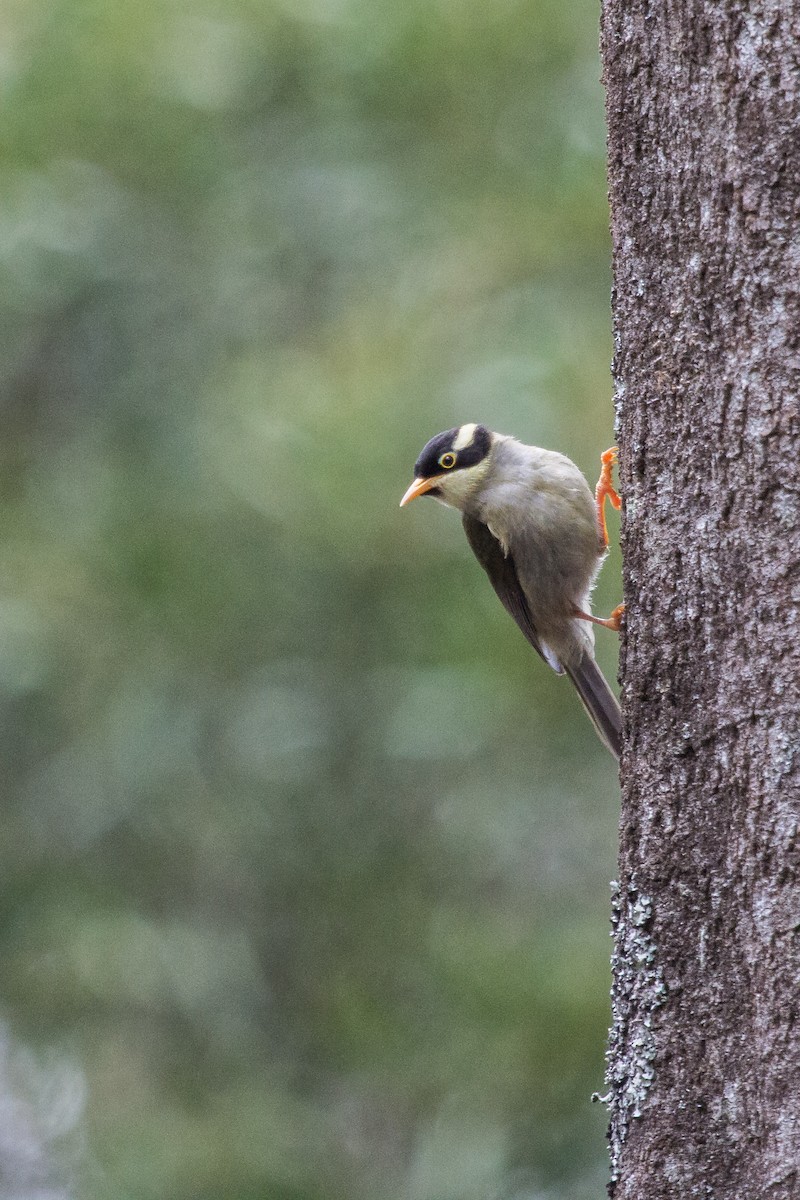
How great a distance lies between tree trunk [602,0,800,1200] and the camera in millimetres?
2805

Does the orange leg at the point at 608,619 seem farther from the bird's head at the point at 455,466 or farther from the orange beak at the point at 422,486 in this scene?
the orange beak at the point at 422,486

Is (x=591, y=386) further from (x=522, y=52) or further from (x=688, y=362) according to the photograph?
(x=688, y=362)

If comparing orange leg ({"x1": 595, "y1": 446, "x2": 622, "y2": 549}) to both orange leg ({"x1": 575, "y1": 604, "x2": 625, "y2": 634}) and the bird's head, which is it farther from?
the bird's head

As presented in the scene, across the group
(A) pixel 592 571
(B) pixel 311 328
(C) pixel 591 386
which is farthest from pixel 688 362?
(B) pixel 311 328

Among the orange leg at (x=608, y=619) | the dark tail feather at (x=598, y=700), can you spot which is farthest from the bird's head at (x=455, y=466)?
the dark tail feather at (x=598, y=700)

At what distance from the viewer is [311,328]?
9.92m

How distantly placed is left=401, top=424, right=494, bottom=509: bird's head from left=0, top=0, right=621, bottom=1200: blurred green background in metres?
2.00

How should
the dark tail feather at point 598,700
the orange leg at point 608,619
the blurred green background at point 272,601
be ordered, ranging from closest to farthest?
1. the orange leg at point 608,619
2. the dark tail feather at point 598,700
3. the blurred green background at point 272,601

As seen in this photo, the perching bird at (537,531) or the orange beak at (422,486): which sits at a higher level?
the orange beak at (422,486)

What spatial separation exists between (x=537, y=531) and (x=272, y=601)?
4055 millimetres

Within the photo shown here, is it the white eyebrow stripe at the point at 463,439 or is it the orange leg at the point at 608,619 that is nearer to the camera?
the orange leg at the point at 608,619

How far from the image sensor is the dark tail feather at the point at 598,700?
498cm

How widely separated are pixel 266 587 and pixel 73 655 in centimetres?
120

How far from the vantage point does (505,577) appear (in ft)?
17.9
